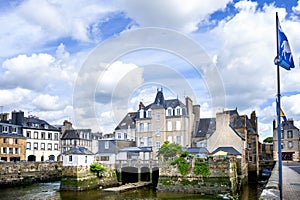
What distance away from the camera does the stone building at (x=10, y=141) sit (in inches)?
2116

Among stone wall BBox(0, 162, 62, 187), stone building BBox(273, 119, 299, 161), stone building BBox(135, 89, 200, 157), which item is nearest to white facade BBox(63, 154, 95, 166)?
stone wall BBox(0, 162, 62, 187)

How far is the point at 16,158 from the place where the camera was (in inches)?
2254

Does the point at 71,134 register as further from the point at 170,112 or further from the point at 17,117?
the point at 170,112

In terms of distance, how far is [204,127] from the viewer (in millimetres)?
52594

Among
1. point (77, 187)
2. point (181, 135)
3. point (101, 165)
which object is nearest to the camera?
point (77, 187)

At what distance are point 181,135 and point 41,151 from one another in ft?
95.7

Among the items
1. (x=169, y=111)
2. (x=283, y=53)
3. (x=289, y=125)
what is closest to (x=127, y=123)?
(x=169, y=111)

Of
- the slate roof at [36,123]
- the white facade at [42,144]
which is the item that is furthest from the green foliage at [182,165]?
the slate roof at [36,123]

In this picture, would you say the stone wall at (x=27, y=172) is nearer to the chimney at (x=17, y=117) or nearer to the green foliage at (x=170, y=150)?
the chimney at (x=17, y=117)

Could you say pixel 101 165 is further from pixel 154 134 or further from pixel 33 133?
pixel 33 133

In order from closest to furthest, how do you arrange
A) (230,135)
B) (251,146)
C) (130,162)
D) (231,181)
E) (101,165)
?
(231,181) → (101,165) → (130,162) → (230,135) → (251,146)

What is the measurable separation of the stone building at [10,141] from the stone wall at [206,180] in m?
31.5

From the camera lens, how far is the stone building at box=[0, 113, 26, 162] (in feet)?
176

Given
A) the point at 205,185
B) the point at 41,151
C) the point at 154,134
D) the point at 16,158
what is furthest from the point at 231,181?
the point at 41,151
